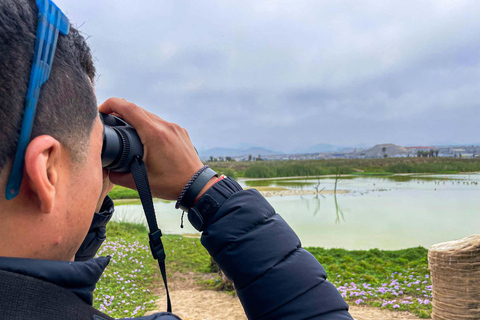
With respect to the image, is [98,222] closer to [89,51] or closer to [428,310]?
[89,51]

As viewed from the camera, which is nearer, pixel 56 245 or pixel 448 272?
pixel 56 245

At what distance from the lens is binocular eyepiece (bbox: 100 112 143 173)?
2.29ft

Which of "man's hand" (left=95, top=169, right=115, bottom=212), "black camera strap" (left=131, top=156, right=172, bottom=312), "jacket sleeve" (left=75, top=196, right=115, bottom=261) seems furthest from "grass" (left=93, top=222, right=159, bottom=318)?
"black camera strap" (left=131, top=156, right=172, bottom=312)

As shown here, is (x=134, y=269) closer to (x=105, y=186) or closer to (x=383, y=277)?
(x=383, y=277)

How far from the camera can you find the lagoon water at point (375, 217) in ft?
26.9

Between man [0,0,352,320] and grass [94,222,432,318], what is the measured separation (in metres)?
3.57

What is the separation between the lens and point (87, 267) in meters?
0.50

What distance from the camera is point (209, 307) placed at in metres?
4.11

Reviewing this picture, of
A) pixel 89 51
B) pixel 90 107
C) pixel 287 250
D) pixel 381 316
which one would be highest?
pixel 89 51

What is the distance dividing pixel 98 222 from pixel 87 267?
41 cm

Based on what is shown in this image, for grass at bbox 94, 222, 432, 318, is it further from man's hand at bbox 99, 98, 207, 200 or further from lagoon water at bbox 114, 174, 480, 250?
man's hand at bbox 99, 98, 207, 200

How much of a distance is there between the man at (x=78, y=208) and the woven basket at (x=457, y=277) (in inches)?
118

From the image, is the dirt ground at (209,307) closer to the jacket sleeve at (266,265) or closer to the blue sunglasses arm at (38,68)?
the jacket sleeve at (266,265)

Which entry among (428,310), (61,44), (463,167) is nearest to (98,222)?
(61,44)
